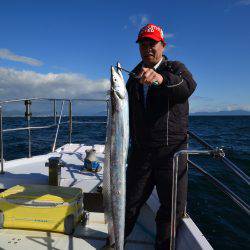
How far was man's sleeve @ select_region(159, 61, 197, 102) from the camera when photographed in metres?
2.53

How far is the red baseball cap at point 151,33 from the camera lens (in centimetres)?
277

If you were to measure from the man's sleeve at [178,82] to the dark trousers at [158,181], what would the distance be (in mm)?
499

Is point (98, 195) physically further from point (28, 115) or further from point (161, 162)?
point (28, 115)

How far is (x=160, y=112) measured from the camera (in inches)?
112

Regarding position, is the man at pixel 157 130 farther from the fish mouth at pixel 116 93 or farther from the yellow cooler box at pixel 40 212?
the yellow cooler box at pixel 40 212

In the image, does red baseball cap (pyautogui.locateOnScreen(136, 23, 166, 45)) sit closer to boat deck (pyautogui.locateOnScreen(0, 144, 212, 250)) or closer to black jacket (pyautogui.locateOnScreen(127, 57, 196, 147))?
black jacket (pyautogui.locateOnScreen(127, 57, 196, 147))

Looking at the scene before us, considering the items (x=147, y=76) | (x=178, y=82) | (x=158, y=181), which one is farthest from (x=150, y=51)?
(x=158, y=181)

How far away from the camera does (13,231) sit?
364cm

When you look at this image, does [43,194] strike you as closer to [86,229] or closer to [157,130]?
[86,229]

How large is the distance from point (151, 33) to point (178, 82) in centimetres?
51

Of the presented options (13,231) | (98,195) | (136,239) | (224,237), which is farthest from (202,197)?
(13,231)

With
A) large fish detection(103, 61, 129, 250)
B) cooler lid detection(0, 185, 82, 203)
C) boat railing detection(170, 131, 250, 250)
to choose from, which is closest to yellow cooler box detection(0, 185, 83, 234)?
cooler lid detection(0, 185, 82, 203)

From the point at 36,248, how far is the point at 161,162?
5.00ft

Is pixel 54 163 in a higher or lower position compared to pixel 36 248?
higher
